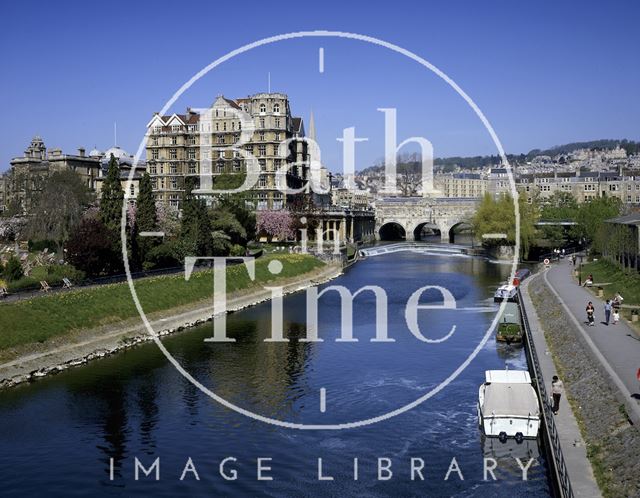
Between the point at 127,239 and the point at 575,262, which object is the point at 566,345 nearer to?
the point at 127,239

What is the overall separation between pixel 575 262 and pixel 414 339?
46.8 metres

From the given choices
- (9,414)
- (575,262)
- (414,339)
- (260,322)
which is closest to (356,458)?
(9,414)

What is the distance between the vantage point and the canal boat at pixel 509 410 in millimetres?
26797

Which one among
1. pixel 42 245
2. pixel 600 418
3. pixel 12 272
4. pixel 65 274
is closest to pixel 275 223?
pixel 42 245

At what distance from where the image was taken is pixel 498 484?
23.7m

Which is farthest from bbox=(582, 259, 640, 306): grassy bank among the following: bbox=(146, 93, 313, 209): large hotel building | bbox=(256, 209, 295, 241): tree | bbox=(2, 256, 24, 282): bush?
bbox=(146, 93, 313, 209): large hotel building

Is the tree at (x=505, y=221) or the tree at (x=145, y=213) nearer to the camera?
the tree at (x=145, y=213)

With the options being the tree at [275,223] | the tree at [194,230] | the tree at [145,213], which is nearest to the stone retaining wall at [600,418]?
the tree at [145,213]

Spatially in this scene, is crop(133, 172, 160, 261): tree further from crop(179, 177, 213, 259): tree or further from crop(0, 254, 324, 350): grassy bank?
crop(0, 254, 324, 350): grassy bank

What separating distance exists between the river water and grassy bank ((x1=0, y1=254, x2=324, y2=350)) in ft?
11.4

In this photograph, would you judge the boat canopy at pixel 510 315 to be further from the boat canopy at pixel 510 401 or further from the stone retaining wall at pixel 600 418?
the boat canopy at pixel 510 401

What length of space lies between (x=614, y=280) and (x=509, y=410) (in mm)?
38577

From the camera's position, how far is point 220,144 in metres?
119

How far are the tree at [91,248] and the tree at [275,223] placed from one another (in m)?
52.4
